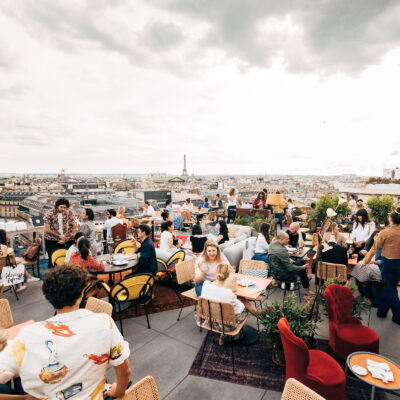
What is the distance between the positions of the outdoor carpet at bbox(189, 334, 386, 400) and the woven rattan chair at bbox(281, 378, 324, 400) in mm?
1384

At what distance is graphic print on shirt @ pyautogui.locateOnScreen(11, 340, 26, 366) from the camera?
44.3 inches

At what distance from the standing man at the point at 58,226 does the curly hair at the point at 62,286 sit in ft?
14.3

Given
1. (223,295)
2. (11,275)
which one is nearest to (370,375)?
(223,295)

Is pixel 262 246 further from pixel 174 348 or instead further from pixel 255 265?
pixel 174 348

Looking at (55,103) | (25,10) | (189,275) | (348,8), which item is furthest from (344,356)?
(55,103)

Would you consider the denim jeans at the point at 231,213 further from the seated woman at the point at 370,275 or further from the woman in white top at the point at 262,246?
the seated woman at the point at 370,275

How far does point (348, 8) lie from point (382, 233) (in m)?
7.03

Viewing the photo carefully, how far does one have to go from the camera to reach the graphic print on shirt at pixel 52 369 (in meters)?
1.11

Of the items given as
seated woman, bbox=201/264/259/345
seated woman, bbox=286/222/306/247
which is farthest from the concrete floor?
seated woman, bbox=286/222/306/247

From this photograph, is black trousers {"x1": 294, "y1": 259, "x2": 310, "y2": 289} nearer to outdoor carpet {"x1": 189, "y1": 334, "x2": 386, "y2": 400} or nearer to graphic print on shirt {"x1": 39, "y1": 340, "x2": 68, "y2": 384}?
outdoor carpet {"x1": 189, "y1": 334, "x2": 386, "y2": 400}

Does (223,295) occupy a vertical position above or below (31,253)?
above

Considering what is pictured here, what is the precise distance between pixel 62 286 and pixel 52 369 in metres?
0.38

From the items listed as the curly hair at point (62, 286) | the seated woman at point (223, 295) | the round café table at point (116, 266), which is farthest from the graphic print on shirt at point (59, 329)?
the round café table at point (116, 266)

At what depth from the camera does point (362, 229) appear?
246 inches
